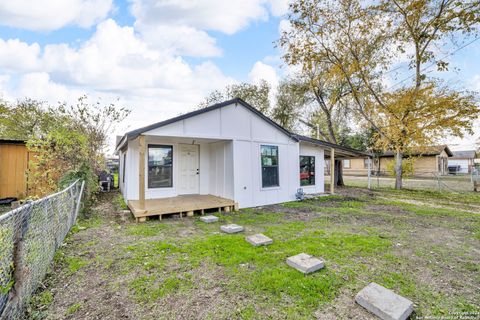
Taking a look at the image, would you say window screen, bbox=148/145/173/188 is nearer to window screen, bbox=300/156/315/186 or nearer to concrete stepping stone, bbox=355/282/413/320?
window screen, bbox=300/156/315/186

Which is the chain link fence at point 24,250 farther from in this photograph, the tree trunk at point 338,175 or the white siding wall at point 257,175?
the tree trunk at point 338,175

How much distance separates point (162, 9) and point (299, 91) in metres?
10.4

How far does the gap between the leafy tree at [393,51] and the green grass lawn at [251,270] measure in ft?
25.3

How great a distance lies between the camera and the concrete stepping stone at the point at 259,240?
3.99m

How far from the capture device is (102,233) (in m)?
4.62

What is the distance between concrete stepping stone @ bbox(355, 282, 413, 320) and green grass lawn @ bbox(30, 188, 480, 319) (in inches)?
4.5

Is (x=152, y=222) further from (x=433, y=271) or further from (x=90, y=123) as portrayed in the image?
(x=90, y=123)

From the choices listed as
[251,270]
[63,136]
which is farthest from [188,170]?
[251,270]

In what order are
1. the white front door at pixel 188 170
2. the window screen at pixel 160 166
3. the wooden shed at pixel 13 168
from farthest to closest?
the white front door at pixel 188 170 < the window screen at pixel 160 166 < the wooden shed at pixel 13 168

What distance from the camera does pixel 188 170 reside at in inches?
329

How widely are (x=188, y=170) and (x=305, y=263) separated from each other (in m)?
6.10

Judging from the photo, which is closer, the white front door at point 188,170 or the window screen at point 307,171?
the white front door at point 188,170

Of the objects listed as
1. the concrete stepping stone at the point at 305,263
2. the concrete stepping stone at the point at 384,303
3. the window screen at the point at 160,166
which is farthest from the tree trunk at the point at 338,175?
the concrete stepping stone at the point at 384,303

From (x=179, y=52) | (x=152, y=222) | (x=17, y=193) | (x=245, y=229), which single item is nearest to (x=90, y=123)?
(x=17, y=193)
